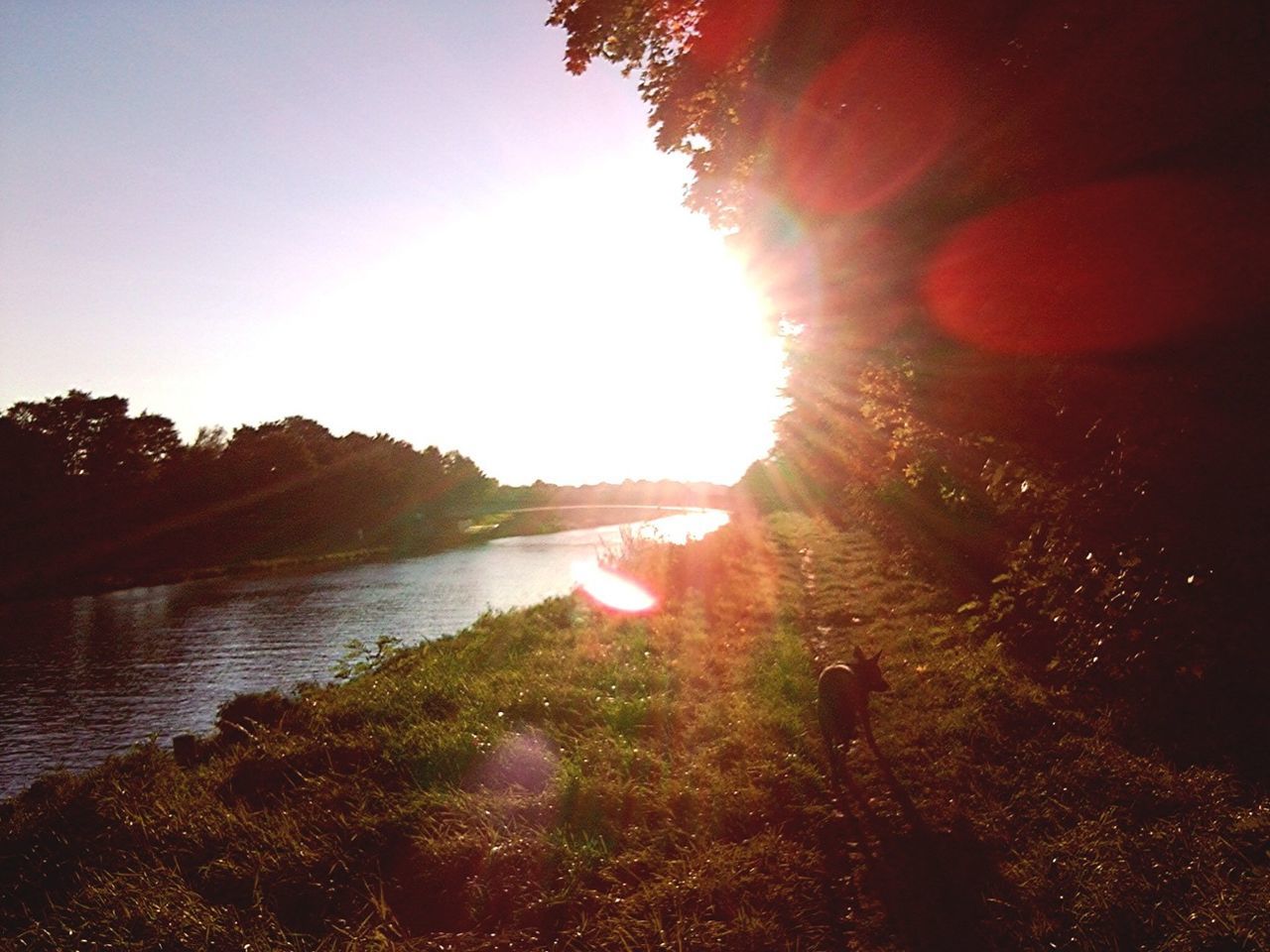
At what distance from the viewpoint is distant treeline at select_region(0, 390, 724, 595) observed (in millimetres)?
61000

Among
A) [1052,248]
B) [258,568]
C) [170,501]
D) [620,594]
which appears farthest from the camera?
[170,501]

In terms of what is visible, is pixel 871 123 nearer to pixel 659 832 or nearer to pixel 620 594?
pixel 659 832

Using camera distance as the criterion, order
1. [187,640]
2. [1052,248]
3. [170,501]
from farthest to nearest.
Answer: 1. [170,501]
2. [187,640]
3. [1052,248]

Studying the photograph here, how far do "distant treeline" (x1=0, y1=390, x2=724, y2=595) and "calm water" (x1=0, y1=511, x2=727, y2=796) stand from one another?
53.7ft

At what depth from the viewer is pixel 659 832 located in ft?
20.1

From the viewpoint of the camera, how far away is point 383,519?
92.9 meters

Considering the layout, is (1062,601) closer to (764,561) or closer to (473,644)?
(473,644)

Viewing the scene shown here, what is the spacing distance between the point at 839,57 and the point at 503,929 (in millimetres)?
9102

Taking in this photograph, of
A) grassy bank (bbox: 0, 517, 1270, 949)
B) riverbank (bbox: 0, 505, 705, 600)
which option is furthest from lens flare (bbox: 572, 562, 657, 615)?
riverbank (bbox: 0, 505, 705, 600)

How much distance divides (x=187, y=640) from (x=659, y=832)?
90.0 ft

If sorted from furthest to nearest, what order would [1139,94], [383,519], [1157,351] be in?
[383,519] < [1157,351] < [1139,94]

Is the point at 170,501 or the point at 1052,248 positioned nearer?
the point at 1052,248

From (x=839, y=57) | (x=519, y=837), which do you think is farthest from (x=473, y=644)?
(x=839, y=57)

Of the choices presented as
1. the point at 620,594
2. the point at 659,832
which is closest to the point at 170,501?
the point at 620,594
